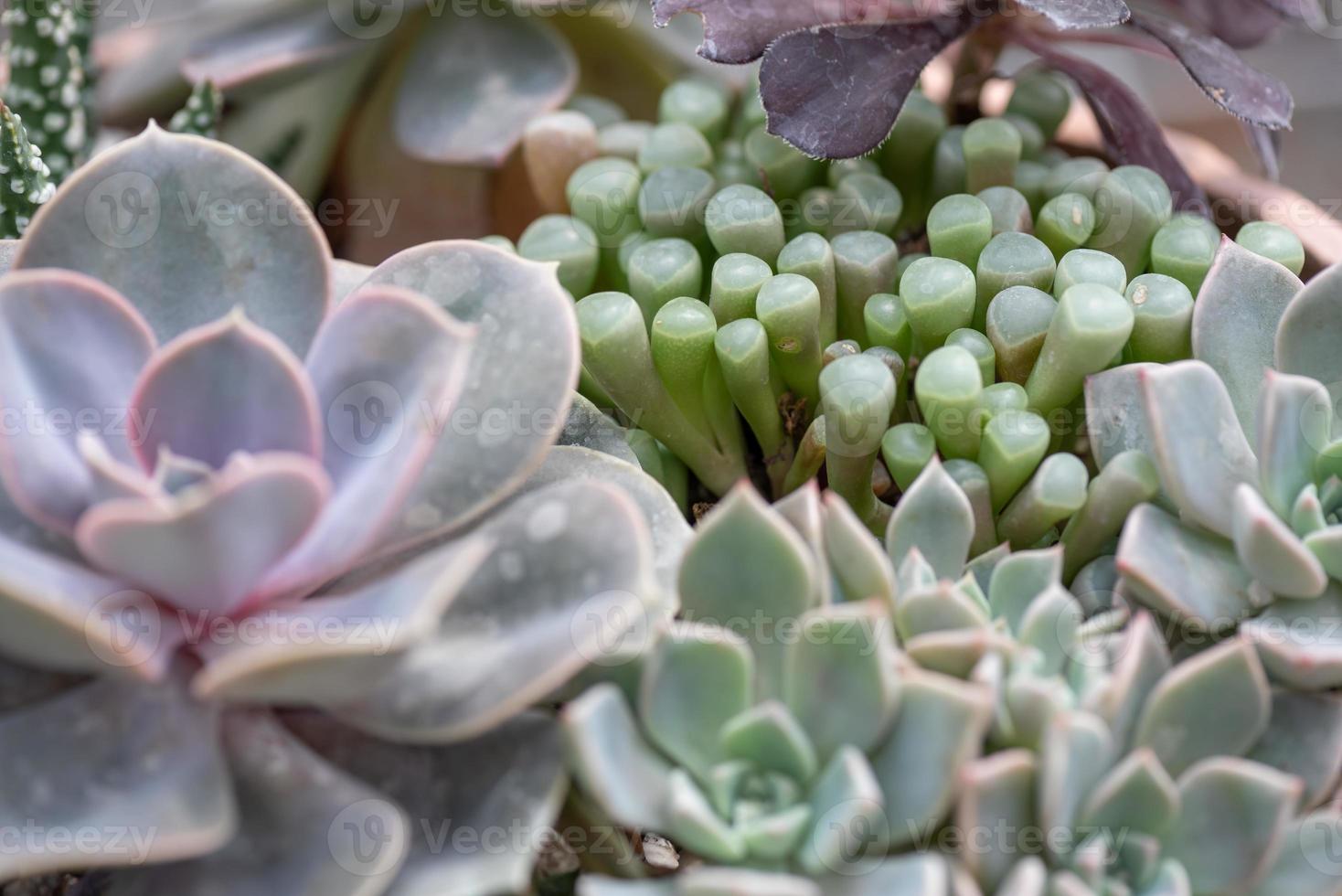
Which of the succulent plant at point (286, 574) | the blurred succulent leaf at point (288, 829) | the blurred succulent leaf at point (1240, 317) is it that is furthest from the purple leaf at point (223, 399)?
the blurred succulent leaf at point (1240, 317)

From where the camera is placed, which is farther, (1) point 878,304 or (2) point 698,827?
(1) point 878,304

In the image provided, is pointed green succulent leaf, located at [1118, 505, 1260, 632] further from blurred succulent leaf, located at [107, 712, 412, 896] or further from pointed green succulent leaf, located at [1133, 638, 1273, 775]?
blurred succulent leaf, located at [107, 712, 412, 896]

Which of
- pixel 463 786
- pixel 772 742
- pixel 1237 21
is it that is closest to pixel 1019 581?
pixel 772 742

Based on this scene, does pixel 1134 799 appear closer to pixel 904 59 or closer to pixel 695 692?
pixel 695 692

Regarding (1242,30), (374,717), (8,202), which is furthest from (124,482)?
(1242,30)

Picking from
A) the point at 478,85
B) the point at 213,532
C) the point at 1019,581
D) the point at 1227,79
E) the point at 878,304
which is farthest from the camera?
the point at 478,85

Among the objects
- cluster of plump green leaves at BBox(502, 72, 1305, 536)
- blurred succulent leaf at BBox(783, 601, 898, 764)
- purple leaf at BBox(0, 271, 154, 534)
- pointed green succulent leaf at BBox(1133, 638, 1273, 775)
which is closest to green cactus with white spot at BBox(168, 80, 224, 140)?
cluster of plump green leaves at BBox(502, 72, 1305, 536)

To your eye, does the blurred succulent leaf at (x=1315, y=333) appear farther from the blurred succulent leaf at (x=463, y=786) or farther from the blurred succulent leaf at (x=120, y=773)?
the blurred succulent leaf at (x=120, y=773)
